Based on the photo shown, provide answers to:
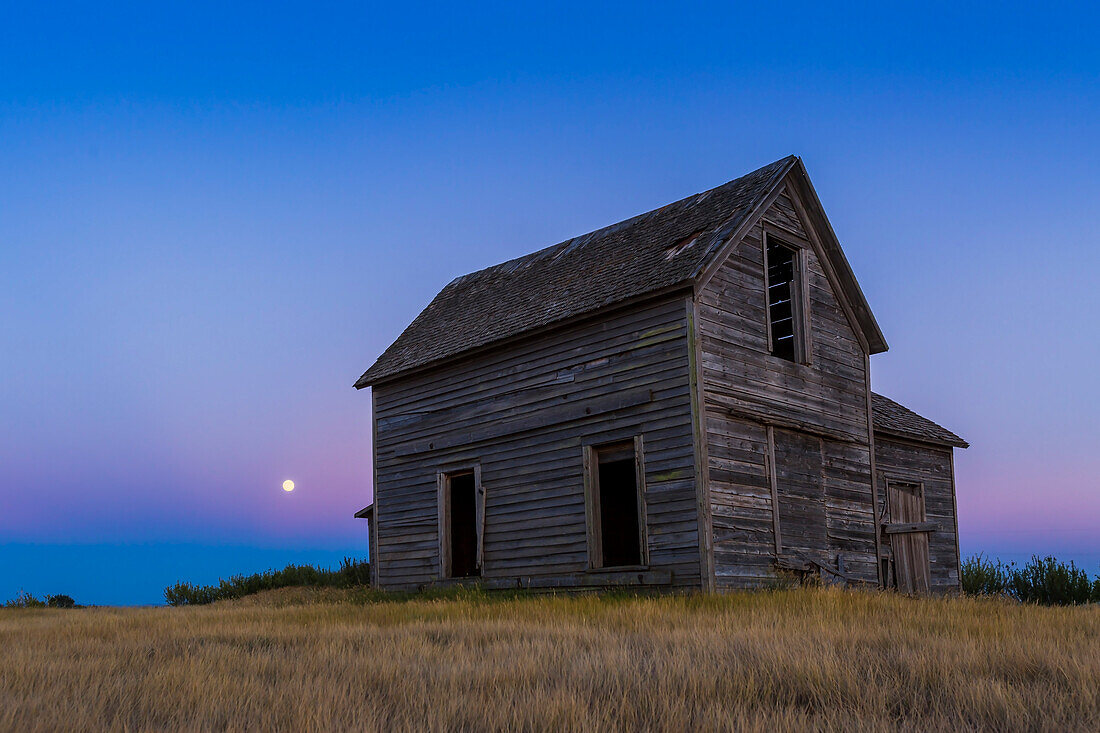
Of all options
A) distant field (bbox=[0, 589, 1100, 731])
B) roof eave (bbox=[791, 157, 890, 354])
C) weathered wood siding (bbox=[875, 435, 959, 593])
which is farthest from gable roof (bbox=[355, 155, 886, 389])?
distant field (bbox=[0, 589, 1100, 731])

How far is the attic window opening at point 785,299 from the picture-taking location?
Answer: 52.4ft

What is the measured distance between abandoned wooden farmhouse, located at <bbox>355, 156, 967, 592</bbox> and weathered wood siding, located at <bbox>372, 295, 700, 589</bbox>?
4 centimetres

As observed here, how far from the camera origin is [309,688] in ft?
18.7

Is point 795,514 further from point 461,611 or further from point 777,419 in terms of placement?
point 461,611

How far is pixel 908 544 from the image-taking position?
18422 millimetres

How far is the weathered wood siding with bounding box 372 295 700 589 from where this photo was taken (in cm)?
1344

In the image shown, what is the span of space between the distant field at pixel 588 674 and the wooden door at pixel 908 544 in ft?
26.6

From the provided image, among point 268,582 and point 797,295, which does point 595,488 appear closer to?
point 797,295

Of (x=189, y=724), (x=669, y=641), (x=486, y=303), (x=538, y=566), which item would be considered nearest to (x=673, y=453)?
(x=538, y=566)

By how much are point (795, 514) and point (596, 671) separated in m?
9.20

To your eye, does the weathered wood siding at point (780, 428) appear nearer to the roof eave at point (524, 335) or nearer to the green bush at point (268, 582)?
the roof eave at point (524, 335)

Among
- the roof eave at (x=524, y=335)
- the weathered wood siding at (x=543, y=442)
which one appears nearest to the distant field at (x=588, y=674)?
the weathered wood siding at (x=543, y=442)

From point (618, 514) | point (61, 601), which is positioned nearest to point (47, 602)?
point (61, 601)

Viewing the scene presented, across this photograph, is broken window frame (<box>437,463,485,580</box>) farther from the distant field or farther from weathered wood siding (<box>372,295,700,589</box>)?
the distant field
